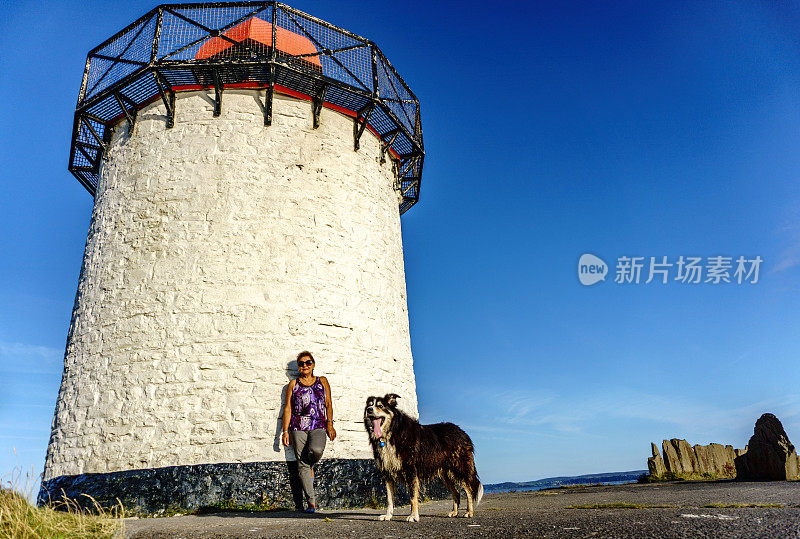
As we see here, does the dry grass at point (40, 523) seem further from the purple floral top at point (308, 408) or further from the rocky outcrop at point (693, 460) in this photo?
the rocky outcrop at point (693, 460)

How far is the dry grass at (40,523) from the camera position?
13.2 feet

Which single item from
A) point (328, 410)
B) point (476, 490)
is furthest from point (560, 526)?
point (328, 410)

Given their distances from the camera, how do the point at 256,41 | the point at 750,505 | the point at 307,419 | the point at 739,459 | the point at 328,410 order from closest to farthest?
the point at 750,505, the point at 307,419, the point at 328,410, the point at 256,41, the point at 739,459

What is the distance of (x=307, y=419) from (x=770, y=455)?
9.52 metres

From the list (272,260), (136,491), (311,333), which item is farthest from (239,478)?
(272,260)

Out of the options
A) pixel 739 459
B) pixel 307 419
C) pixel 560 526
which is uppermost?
pixel 307 419

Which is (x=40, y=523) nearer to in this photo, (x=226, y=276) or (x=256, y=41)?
(x=226, y=276)

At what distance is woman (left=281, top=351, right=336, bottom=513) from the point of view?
301 inches

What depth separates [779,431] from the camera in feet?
34.4

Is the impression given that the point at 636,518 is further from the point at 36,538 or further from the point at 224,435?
the point at 224,435

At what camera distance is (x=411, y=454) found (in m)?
6.23

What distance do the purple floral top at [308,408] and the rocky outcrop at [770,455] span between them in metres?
9.23

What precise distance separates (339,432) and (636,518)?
17.4ft

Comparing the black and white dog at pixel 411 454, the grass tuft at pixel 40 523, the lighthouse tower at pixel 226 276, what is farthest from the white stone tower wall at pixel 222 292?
the grass tuft at pixel 40 523
